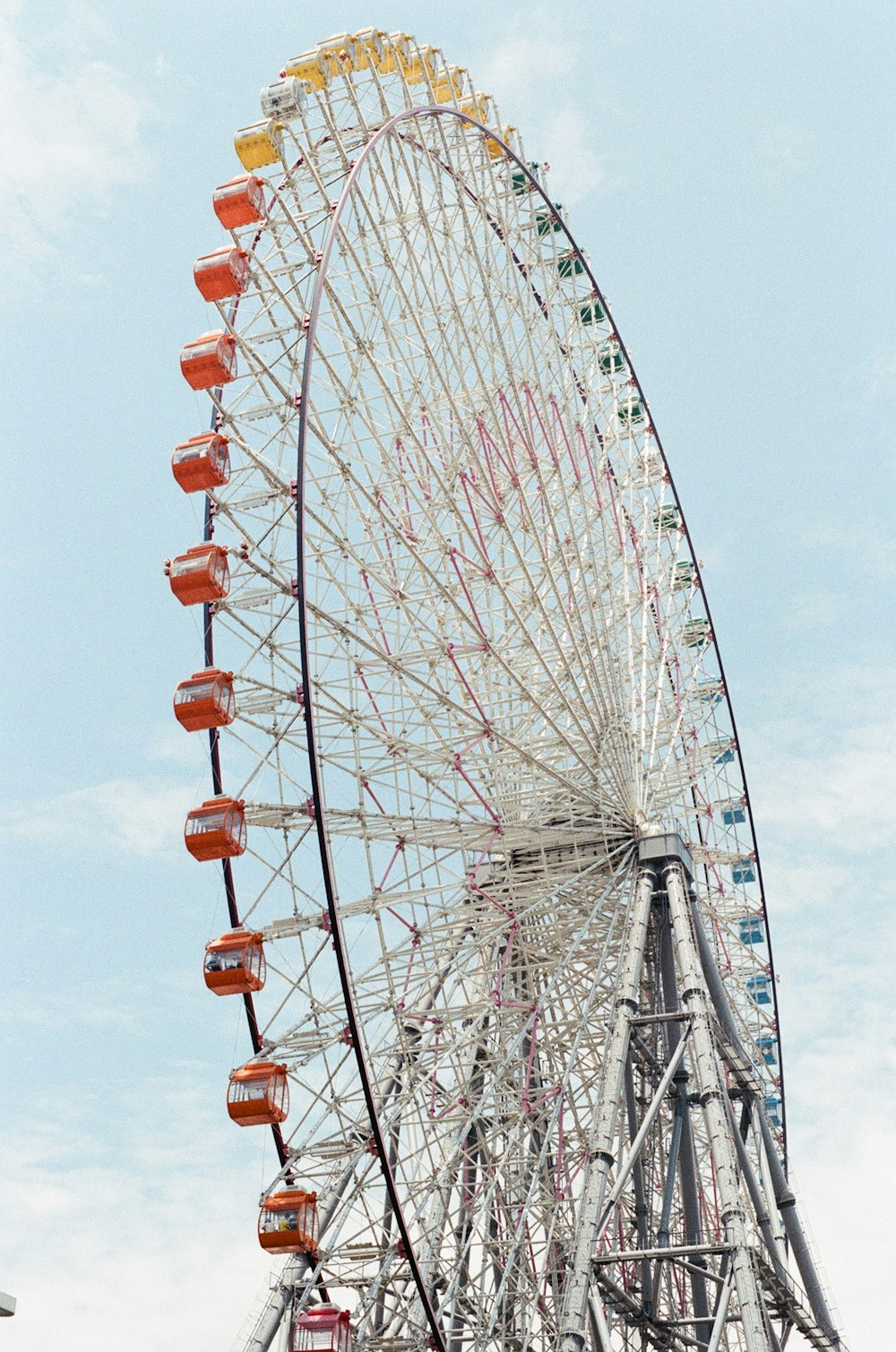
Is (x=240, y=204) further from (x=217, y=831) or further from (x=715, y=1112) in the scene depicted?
(x=715, y=1112)

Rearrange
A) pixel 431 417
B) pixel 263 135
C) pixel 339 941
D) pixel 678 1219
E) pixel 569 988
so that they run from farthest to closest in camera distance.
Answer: pixel 678 1219
pixel 569 988
pixel 431 417
pixel 263 135
pixel 339 941

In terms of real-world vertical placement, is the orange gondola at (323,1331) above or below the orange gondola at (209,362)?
below

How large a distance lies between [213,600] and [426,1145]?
8275 mm

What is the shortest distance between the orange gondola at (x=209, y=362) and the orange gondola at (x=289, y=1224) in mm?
10327

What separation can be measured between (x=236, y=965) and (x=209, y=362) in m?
7.79

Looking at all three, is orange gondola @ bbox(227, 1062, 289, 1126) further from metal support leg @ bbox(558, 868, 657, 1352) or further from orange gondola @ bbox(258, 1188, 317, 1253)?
metal support leg @ bbox(558, 868, 657, 1352)

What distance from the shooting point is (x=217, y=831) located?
68.0 ft

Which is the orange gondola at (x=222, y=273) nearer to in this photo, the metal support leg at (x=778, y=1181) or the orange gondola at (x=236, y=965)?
the orange gondola at (x=236, y=965)

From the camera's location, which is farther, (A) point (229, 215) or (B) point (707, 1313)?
(B) point (707, 1313)

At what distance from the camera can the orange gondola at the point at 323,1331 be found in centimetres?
1788

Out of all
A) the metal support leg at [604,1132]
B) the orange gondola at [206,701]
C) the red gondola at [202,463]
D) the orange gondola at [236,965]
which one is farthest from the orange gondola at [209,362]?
the metal support leg at [604,1132]

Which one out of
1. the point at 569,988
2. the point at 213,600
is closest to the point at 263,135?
the point at 213,600

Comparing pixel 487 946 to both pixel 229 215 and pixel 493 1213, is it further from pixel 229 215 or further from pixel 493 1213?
pixel 229 215

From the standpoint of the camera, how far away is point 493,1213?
24.8 m
